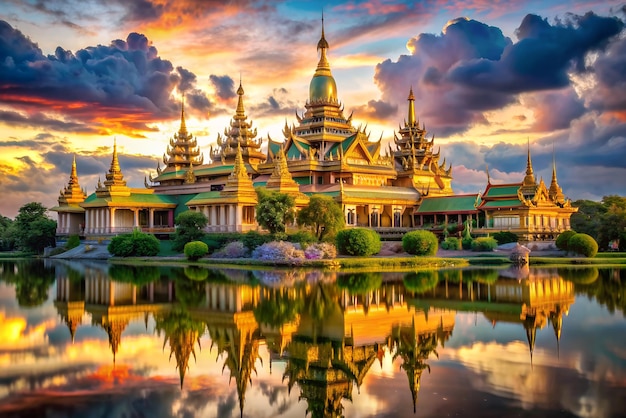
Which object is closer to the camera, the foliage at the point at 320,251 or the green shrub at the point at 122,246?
the foliage at the point at 320,251

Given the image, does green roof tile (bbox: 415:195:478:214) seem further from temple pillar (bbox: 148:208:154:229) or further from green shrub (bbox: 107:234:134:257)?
green shrub (bbox: 107:234:134:257)

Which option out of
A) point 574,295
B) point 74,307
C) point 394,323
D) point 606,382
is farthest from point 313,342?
point 574,295

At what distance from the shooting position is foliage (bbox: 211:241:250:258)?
40.6 m

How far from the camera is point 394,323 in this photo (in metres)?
17.2

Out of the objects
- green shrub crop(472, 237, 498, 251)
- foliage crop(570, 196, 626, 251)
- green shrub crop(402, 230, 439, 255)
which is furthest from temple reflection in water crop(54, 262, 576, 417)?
foliage crop(570, 196, 626, 251)

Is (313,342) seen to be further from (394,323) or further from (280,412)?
(280,412)

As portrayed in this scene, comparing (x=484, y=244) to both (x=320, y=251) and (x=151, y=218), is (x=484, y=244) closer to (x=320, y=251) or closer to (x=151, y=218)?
(x=320, y=251)

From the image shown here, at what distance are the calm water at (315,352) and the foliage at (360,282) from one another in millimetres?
344

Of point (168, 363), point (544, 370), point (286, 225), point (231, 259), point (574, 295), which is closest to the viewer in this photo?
point (544, 370)

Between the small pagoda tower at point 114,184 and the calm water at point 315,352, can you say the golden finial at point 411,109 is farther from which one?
the calm water at point 315,352

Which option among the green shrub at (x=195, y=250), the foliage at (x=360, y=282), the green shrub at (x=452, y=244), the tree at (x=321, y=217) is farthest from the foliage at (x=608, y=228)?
the green shrub at (x=195, y=250)

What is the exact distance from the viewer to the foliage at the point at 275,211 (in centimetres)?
4038

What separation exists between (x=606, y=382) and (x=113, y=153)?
48.2 metres

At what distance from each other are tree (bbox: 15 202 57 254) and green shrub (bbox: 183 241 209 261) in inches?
804
